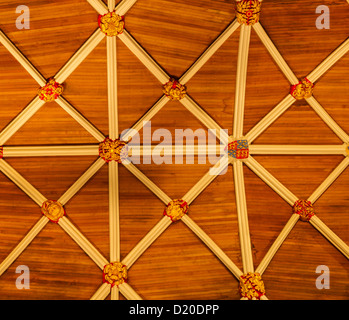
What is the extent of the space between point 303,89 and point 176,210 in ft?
10.9

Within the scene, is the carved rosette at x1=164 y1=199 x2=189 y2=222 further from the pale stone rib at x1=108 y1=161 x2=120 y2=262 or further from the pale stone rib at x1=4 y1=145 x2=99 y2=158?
the pale stone rib at x1=4 y1=145 x2=99 y2=158

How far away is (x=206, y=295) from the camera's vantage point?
607 centimetres

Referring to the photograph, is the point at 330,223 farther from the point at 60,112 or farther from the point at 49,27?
the point at 49,27

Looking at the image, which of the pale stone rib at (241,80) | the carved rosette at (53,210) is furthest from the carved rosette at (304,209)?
the carved rosette at (53,210)

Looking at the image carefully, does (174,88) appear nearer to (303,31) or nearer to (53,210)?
(303,31)

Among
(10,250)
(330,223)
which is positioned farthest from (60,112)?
(330,223)

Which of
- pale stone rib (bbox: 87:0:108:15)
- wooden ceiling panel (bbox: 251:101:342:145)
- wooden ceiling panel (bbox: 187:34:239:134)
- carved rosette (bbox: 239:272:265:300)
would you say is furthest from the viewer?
wooden ceiling panel (bbox: 251:101:342:145)

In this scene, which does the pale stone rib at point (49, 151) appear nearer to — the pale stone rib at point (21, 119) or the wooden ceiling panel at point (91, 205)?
the pale stone rib at point (21, 119)

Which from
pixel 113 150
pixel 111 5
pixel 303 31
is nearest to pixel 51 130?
pixel 113 150

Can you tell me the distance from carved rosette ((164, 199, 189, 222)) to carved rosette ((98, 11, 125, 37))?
3347mm

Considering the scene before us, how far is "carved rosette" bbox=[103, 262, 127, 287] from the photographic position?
6090 millimetres

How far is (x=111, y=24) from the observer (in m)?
5.64

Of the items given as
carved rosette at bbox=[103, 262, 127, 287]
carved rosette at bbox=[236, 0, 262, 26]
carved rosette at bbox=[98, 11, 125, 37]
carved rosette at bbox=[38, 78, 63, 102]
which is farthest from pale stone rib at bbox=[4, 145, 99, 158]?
carved rosette at bbox=[236, 0, 262, 26]

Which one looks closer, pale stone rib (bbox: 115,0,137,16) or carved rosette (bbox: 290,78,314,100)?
pale stone rib (bbox: 115,0,137,16)
